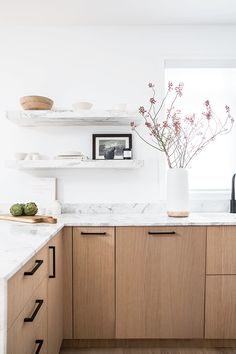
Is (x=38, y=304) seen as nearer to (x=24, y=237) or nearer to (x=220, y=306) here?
(x=24, y=237)

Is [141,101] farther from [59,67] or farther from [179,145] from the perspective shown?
[59,67]

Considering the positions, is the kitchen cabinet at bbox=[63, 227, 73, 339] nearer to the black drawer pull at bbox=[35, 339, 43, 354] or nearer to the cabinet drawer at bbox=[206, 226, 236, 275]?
the black drawer pull at bbox=[35, 339, 43, 354]

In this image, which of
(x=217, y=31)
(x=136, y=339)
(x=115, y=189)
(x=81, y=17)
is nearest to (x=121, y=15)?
(x=81, y=17)

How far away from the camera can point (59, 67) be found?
2.78 m

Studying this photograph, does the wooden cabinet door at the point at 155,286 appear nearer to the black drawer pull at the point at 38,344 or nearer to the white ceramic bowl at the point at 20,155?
the black drawer pull at the point at 38,344

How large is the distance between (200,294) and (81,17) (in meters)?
2.38

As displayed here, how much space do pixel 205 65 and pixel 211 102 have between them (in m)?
0.34

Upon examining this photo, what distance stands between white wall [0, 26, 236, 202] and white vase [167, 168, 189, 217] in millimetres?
319

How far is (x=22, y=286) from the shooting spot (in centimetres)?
116

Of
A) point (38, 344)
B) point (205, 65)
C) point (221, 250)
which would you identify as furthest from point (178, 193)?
point (38, 344)

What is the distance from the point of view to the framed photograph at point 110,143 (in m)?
2.75

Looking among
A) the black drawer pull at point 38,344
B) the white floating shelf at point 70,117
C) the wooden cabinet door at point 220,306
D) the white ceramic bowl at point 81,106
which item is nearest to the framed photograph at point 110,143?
the white floating shelf at point 70,117

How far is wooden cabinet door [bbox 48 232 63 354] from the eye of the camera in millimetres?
1744

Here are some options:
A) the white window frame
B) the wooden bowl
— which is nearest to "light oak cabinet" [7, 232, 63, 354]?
the wooden bowl
